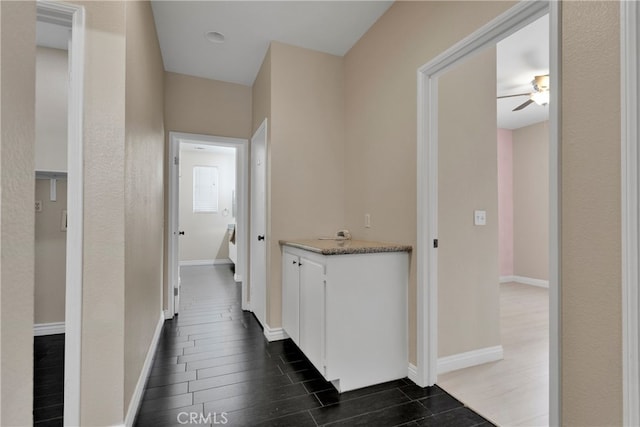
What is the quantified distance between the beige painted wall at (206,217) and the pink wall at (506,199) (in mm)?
5823

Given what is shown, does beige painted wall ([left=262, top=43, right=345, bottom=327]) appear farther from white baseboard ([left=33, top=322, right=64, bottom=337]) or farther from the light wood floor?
white baseboard ([left=33, top=322, right=64, bottom=337])

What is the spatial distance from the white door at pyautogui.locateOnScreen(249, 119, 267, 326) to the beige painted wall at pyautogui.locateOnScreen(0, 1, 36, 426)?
8.13 feet

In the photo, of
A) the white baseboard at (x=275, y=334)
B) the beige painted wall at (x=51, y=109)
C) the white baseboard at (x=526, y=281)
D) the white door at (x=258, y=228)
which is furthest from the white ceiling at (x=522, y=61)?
the beige painted wall at (x=51, y=109)

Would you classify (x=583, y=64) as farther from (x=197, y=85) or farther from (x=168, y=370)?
(x=197, y=85)

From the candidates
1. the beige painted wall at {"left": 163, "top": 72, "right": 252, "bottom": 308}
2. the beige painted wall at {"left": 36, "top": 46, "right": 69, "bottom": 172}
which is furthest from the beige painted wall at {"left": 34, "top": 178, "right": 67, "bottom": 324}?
the beige painted wall at {"left": 163, "top": 72, "right": 252, "bottom": 308}

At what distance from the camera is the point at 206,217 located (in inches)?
293

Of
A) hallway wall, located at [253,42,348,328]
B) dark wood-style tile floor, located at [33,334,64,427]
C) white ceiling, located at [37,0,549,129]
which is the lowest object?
dark wood-style tile floor, located at [33,334,64,427]

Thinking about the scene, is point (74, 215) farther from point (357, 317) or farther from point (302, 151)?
point (302, 151)

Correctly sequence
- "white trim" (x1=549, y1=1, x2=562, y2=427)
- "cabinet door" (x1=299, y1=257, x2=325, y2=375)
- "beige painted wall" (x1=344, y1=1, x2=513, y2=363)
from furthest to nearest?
"cabinet door" (x1=299, y1=257, x2=325, y2=375) < "beige painted wall" (x1=344, y1=1, x2=513, y2=363) < "white trim" (x1=549, y1=1, x2=562, y2=427)

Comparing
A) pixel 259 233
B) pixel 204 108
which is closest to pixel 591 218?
pixel 259 233

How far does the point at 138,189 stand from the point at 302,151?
152 cm

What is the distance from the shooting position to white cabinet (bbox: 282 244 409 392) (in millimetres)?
1994

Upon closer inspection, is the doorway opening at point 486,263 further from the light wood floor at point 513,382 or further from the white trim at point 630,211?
the white trim at point 630,211

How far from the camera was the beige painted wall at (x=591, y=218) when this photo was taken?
Answer: 109cm
